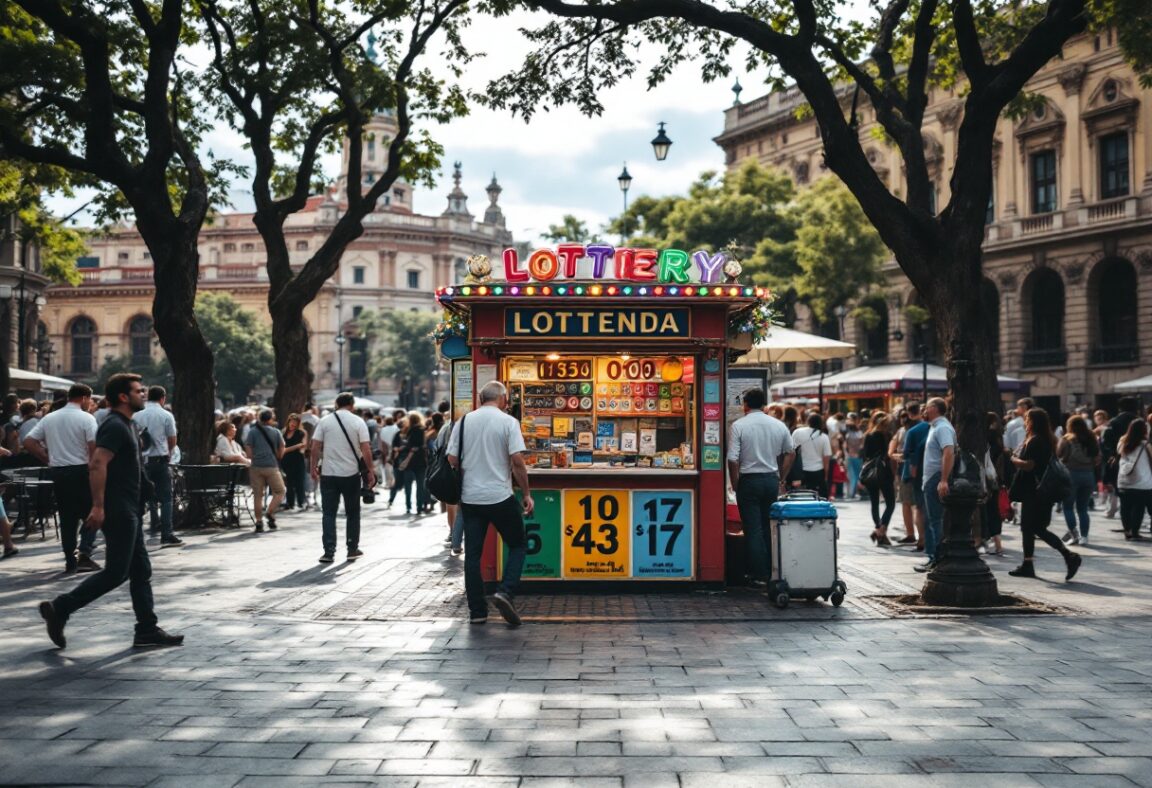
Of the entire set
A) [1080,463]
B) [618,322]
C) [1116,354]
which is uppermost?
[1116,354]

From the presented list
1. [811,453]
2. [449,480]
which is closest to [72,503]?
[449,480]

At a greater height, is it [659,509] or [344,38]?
[344,38]

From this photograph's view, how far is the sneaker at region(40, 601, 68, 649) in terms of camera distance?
7324mm

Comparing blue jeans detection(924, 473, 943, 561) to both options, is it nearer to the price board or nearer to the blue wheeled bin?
the blue wheeled bin

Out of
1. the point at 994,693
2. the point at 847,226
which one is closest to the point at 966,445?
the point at 994,693

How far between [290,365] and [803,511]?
13.1 m

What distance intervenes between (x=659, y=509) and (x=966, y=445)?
120 inches

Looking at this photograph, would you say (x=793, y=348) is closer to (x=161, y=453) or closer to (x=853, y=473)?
(x=853, y=473)

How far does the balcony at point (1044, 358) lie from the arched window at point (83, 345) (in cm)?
7451

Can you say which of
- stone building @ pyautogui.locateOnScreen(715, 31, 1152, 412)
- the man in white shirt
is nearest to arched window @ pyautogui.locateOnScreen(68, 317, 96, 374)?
stone building @ pyautogui.locateOnScreen(715, 31, 1152, 412)

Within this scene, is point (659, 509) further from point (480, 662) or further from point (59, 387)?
point (59, 387)

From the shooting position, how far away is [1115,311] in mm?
36938

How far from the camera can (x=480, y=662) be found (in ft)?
23.2

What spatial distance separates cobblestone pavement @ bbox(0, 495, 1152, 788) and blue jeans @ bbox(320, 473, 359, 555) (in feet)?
7.07
